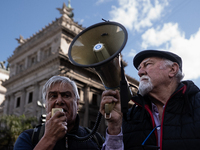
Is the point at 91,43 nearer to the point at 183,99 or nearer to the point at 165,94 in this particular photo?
the point at 165,94

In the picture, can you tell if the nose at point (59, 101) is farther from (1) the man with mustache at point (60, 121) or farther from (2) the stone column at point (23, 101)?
(2) the stone column at point (23, 101)

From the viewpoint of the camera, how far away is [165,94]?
236cm

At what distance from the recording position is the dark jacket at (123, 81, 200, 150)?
189 centimetres

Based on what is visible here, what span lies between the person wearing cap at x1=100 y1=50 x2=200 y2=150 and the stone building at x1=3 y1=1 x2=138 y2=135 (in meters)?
19.6

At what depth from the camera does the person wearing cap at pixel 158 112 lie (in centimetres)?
194

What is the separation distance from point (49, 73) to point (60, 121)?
2215 centimetres

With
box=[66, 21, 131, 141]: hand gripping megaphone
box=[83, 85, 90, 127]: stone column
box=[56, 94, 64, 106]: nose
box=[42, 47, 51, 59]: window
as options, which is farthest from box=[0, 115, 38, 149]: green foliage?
box=[66, 21, 131, 141]: hand gripping megaphone

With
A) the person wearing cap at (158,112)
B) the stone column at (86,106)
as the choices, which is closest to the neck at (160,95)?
the person wearing cap at (158,112)

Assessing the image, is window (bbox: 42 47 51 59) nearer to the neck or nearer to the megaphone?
the megaphone

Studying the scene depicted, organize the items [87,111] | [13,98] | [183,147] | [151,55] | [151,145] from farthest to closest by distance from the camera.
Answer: [13,98], [87,111], [151,55], [151,145], [183,147]

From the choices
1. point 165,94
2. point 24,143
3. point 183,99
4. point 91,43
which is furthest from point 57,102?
point 183,99

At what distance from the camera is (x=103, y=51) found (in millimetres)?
2135

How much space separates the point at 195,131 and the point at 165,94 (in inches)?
22.6

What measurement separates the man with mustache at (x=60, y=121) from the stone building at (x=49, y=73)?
19.1 m
